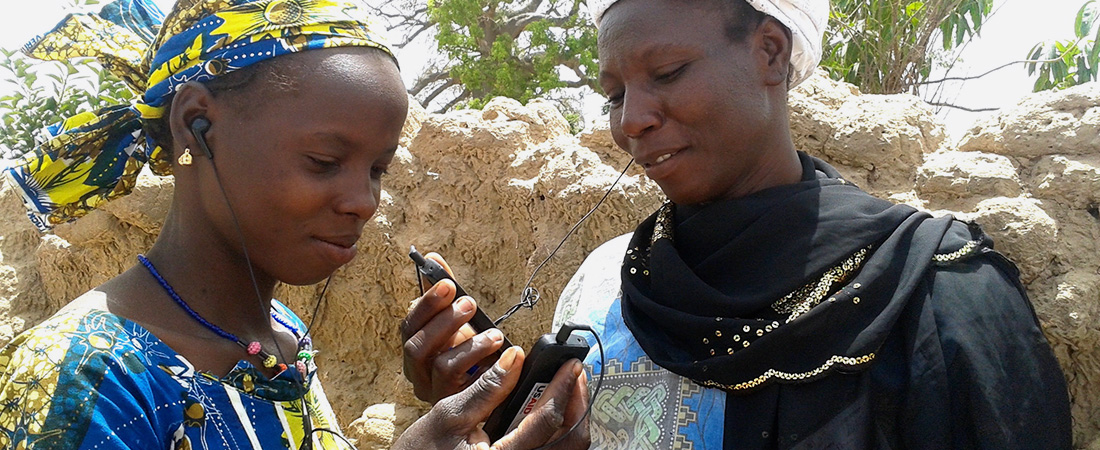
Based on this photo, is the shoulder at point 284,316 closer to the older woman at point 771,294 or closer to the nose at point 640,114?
the older woman at point 771,294

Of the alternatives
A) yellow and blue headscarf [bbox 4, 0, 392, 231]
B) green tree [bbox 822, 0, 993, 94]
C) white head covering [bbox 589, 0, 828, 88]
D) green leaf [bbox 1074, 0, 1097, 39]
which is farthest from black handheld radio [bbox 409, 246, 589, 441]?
green leaf [bbox 1074, 0, 1097, 39]

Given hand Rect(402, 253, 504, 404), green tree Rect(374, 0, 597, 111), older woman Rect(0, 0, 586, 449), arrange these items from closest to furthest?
1. older woman Rect(0, 0, 586, 449)
2. hand Rect(402, 253, 504, 404)
3. green tree Rect(374, 0, 597, 111)

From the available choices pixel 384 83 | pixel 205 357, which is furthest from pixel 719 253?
pixel 205 357

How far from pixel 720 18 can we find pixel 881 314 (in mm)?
660

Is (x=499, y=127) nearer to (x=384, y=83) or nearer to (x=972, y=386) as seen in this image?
(x=384, y=83)

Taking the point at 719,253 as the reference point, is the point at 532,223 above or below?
below

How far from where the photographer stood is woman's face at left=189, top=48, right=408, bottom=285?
135cm

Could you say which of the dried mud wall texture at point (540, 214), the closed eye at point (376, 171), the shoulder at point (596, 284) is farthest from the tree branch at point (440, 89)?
the closed eye at point (376, 171)

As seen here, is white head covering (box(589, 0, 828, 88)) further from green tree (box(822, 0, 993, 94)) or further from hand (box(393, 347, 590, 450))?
green tree (box(822, 0, 993, 94))

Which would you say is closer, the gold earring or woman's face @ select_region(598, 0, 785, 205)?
the gold earring

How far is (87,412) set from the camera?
1.15 metres

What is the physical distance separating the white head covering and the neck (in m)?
0.95

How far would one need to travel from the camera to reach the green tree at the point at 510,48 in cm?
1051

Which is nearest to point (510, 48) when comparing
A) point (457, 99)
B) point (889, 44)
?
point (457, 99)
